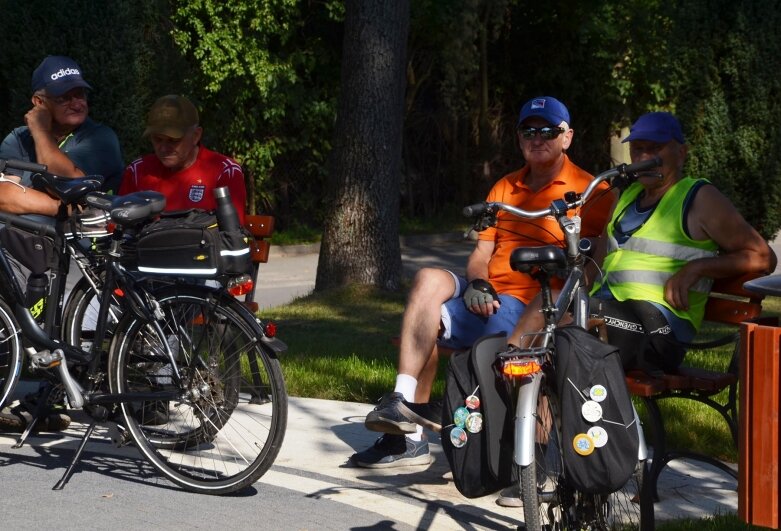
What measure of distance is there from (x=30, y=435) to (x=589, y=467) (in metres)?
3.27

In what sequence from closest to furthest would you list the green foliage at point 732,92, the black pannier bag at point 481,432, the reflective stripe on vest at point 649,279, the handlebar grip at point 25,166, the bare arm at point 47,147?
the black pannier bag at point 481,432
the reflective stripe on vest at point 649,279
the handlebar grip at point 25,166
the bare arm at point 47,147
the green foliage at point 732,92

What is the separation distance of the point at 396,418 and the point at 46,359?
5.16 feet

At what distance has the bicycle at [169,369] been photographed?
17.2 ft

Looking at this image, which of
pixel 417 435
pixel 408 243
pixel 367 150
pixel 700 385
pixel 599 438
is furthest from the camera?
pixel 408 243

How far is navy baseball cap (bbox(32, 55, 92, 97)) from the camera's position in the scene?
21.3 ft

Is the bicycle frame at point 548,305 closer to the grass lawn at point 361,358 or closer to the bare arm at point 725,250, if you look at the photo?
the bare arm at point 725,250

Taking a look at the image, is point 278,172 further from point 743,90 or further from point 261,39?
point 743,90

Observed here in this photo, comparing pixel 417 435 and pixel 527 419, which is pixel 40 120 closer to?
pixel 417 435

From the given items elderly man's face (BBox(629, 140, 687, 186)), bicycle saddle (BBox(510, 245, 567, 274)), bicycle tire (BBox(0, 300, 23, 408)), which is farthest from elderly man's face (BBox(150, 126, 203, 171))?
bicycle saddle (BBox(510, 245, 567, 274))

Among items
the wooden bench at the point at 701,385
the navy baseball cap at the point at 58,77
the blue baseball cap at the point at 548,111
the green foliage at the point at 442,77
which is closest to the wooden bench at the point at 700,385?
the wooden bench at the point at 701,385

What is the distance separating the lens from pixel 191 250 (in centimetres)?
538

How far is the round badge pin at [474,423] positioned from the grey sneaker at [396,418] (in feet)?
2.99

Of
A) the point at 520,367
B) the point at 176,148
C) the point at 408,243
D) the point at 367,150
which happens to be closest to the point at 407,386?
the point at 520,367

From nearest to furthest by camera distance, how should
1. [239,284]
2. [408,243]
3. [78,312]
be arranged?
[239,284]
[78,312]
[408,243]
